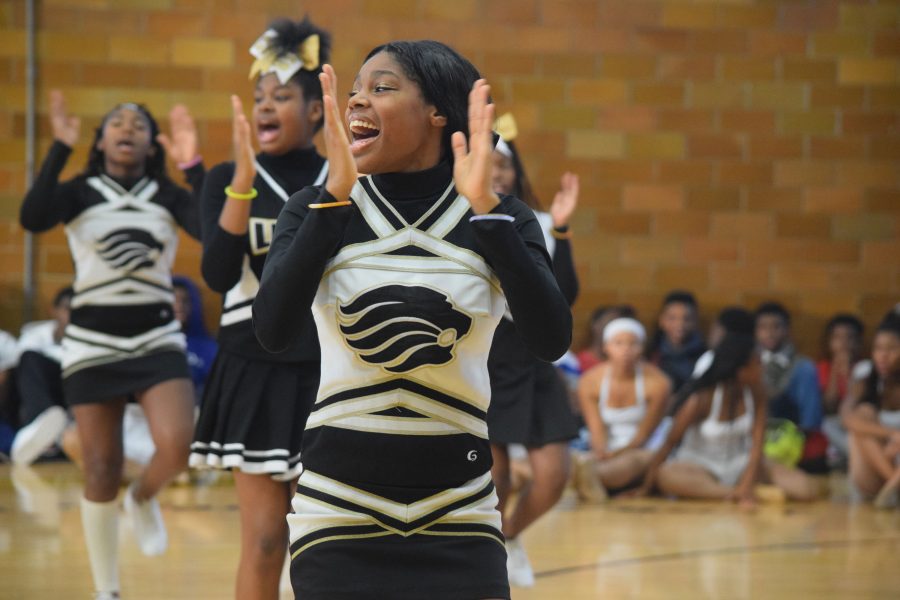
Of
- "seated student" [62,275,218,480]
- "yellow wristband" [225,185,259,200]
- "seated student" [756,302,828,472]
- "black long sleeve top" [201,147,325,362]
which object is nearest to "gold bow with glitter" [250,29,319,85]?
"black long sleeve top" [201,147,325,362]

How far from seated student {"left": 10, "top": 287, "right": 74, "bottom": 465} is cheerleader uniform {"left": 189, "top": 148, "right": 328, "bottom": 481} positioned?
495cm

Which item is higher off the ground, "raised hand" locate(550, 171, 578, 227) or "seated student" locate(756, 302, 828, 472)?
"raised hand" locate(550, 171, 578, 227)

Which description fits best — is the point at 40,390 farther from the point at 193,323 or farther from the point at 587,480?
the point at 587,480

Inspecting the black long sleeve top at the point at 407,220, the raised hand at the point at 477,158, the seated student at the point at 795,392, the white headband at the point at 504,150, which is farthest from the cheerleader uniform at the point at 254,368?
the seated student at the point at 795,392

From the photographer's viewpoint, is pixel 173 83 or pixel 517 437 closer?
pixel 517 437

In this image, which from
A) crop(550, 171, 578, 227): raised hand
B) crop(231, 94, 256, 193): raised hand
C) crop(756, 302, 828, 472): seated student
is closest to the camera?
crop(231, 94, 256, 193): raised hand

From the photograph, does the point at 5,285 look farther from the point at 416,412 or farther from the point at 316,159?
the point at 416,412

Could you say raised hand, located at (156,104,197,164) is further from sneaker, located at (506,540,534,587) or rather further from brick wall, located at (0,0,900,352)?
brick wall, located at (0,0,900,352)

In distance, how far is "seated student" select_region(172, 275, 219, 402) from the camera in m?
9.04

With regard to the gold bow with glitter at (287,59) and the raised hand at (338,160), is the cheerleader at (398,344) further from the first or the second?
the gold bow with glitter at (287,59)

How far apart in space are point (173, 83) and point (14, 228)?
1.58m

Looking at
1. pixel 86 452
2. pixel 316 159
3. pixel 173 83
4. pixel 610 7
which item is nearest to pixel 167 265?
pixel 86 452

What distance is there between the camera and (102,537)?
4.61m

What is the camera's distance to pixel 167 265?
16.1 ft
